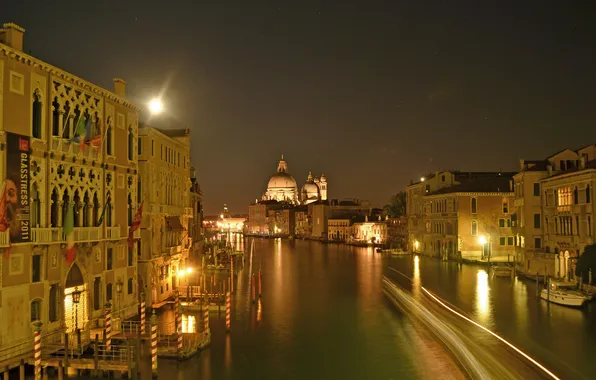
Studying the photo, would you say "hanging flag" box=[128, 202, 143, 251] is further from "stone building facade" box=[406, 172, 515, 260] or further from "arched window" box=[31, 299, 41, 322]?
"stone building facade" box=[406, 172, 515, 260]

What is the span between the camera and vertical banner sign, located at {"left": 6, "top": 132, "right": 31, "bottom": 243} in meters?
15.1

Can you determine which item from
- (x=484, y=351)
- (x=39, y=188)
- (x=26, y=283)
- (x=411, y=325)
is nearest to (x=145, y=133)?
(x=39, y=188)

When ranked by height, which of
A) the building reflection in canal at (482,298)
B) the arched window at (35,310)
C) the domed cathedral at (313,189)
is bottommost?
the building reflection in canal at (482,298)

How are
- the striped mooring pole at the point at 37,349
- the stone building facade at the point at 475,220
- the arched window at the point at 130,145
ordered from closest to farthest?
the striped mooring pole at the point at 37,349 < the arched window at the point at 130,145 < the stone building facade at the point at 475,220

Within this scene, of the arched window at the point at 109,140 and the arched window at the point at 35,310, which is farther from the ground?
the arched window at the point at 109,140

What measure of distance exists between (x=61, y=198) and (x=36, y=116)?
2.57 meters

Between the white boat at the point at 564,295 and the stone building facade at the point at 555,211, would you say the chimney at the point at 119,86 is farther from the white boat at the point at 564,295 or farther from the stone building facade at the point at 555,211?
the stone building facade at the point at 555,211

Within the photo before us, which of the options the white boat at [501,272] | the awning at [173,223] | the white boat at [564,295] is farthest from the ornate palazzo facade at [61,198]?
the white boat at [501,272]

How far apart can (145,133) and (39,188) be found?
836cm

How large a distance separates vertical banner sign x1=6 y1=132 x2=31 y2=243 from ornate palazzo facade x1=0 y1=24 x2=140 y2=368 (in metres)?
0.05

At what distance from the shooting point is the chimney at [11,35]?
15969mm

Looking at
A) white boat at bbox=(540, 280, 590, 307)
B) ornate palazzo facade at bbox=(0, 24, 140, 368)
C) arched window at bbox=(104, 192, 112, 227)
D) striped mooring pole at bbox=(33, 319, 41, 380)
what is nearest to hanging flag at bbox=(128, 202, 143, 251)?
ornate palazzo facade at bbox=(0, 24, 140, 368)

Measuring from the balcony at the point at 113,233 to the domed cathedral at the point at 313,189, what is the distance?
13186cm

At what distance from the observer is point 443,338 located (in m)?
19.7
